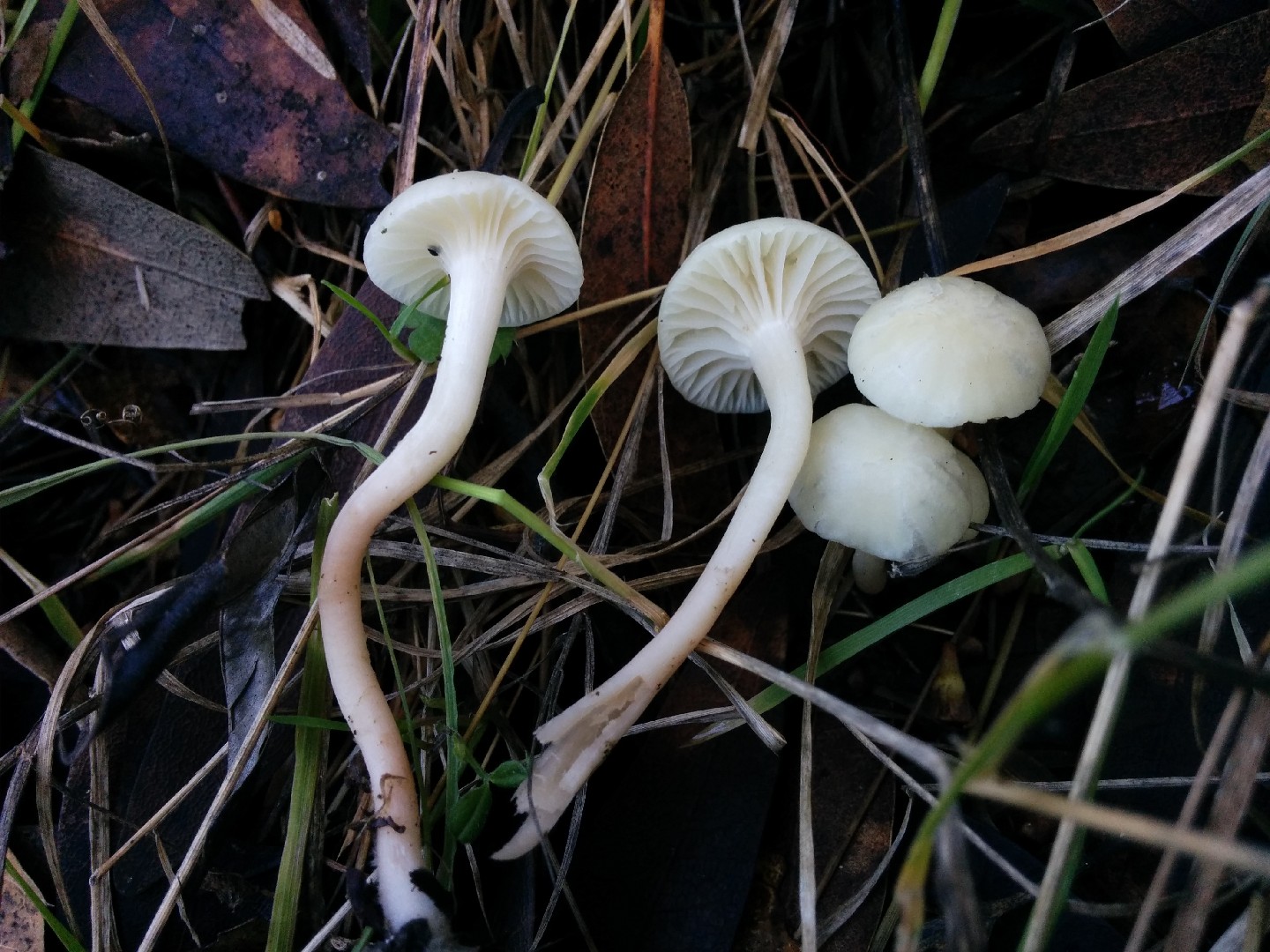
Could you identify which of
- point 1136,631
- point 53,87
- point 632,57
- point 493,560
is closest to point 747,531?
point 493,560

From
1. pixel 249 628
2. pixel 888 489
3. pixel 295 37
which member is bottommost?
pixel 249 628

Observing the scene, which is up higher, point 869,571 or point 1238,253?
point 1238,253

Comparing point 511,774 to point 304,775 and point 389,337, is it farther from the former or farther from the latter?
point 389,337

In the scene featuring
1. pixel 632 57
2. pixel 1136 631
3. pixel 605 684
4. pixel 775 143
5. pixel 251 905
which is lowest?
pixel 251 905

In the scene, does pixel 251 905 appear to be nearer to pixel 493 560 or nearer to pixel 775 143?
pixel 493 560

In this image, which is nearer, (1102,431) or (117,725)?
(117,725)

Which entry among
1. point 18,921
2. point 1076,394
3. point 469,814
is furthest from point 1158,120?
point 18,921
